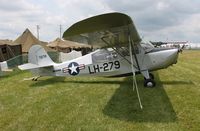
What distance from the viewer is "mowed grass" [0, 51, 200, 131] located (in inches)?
207

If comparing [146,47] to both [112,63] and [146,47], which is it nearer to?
[146,47]

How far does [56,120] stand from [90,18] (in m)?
A: 2.40

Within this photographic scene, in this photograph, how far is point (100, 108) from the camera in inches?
257

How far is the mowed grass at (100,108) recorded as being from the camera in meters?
5.27

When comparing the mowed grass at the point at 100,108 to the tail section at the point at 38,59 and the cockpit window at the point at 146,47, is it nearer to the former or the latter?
the cockpit window at the point at 146,47

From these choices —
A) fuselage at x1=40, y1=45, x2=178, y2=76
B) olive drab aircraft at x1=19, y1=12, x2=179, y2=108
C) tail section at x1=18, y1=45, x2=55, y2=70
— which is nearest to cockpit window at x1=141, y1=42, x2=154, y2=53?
olive drab aircraft at x1=19, y1=12, x2=179, y2=108

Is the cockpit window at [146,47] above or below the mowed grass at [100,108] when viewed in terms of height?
above

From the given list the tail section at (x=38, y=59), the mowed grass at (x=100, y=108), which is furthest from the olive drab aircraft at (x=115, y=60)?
the mowed grass at (x=100, y=108)

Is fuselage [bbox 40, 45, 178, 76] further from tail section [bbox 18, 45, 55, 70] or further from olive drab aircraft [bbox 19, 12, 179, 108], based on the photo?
tail section [bbox 18, 45, 55, 70]

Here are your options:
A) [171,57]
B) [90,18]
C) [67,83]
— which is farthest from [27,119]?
[171,57]

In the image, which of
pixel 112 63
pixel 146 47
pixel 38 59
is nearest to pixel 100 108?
pixel 112 63

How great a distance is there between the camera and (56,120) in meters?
5.65

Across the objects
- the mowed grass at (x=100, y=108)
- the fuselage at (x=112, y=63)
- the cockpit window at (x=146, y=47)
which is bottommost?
the mowed grass at (x=100, y=108)

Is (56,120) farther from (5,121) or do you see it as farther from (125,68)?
(125,68)
